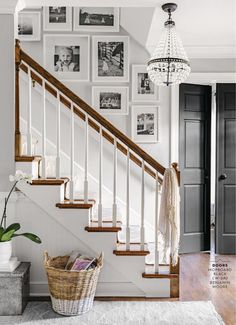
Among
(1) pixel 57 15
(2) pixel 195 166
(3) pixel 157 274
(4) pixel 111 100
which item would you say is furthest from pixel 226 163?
(1) pixel 57 15

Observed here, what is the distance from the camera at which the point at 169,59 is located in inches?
145

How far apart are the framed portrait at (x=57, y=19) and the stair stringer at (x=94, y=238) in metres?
2.15

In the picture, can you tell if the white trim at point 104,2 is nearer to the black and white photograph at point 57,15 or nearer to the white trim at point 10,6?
the white trim at point 10,6

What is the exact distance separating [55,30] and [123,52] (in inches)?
32.4

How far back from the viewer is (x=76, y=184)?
4.46 meters

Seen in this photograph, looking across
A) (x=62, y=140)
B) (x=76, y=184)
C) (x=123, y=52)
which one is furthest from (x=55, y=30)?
(x=76, y=184)

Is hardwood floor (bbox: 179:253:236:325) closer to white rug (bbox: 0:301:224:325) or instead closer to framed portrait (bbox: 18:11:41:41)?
white rug (bbox: 0:301:224:325)

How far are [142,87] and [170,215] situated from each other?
195 centimetres

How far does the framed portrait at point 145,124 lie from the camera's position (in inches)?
191

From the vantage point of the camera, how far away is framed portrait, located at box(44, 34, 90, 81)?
4812 millimetres

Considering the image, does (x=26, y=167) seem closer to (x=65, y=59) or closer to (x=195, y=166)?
(x=65, y=59)

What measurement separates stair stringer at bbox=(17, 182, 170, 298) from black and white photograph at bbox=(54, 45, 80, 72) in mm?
1792

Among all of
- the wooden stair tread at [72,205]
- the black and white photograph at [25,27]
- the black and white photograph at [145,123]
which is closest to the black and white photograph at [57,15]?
the black and white photograph at [25,27]

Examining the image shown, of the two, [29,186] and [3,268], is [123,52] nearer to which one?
[29,186]
